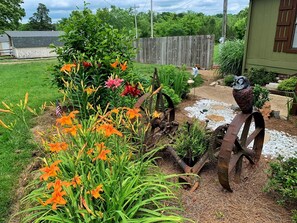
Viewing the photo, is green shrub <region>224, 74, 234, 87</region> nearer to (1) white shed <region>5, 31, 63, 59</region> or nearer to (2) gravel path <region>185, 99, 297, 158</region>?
(2) gravel path <region>185, 99, 297, 158</region>

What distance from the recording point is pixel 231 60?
25.1ft

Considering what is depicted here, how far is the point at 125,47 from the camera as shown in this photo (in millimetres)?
4207

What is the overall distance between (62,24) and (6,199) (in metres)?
3.00

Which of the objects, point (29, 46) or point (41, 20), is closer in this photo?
point (29, 46)

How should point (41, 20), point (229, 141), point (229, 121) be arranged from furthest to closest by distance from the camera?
point (41, 20) → point (229, 121) → point (229, 141)

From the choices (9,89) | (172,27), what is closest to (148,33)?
(172,27)

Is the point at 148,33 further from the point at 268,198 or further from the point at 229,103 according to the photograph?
the point at 268,198

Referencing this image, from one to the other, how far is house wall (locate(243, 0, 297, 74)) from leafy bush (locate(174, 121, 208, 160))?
4.88 metres

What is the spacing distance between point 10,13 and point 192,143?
2780cm

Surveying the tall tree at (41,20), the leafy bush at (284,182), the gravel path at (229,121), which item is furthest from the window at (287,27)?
the tall tree at (41,20)

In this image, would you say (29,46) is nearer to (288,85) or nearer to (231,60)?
(231,60)

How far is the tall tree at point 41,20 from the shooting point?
6047 centimetres

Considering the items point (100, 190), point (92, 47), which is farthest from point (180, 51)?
point (100, 190)

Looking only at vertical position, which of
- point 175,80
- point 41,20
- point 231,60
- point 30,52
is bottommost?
point 30,52
